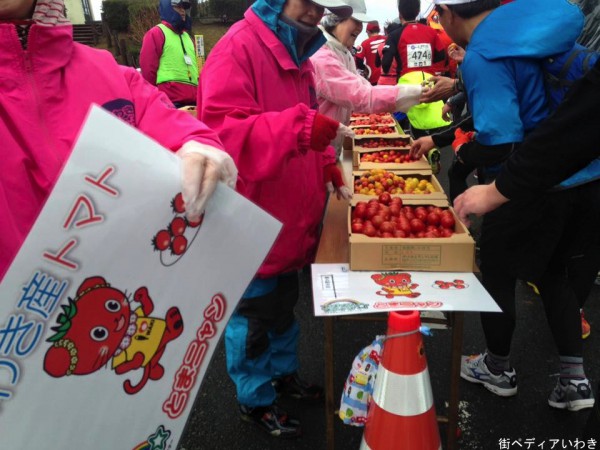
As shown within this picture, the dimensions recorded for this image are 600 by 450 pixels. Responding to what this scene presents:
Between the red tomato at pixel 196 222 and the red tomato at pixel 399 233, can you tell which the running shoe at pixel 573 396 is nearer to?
the red tomato at pixel 399 233

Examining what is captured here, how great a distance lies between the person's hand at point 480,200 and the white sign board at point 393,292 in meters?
0.29

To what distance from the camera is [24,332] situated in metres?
0.77

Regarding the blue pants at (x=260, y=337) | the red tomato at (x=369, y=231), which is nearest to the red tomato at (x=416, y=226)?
the red tomato at (x=369, y=231)

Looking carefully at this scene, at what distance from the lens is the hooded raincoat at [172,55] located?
497 cm

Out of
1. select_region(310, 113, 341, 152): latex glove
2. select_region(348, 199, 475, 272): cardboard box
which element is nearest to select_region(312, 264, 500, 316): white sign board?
select_region(348, 199, 475, 272): cardboard box

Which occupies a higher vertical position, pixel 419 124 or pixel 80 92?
pixel 80 92

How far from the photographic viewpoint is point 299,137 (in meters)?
1.61

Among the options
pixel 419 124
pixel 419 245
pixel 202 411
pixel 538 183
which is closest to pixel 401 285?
pixel 419 245

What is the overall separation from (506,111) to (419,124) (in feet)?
9.52

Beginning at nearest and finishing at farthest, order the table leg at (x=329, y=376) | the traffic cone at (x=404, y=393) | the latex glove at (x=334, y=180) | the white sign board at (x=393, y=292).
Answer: the traffic cone at (x=404, y=393), the white sign board at (x=393, y=292), the table leg at (x=329, y=376), the latex glove at (x=334, y=180)

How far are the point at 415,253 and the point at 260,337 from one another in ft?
2.73

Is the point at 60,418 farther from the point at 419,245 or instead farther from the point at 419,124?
the point at 419,124

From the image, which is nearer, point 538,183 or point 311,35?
point 538,183

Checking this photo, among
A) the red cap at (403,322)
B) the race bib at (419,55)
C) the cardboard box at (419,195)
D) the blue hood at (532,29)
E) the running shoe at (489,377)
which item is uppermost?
the race bib at (419,55)
